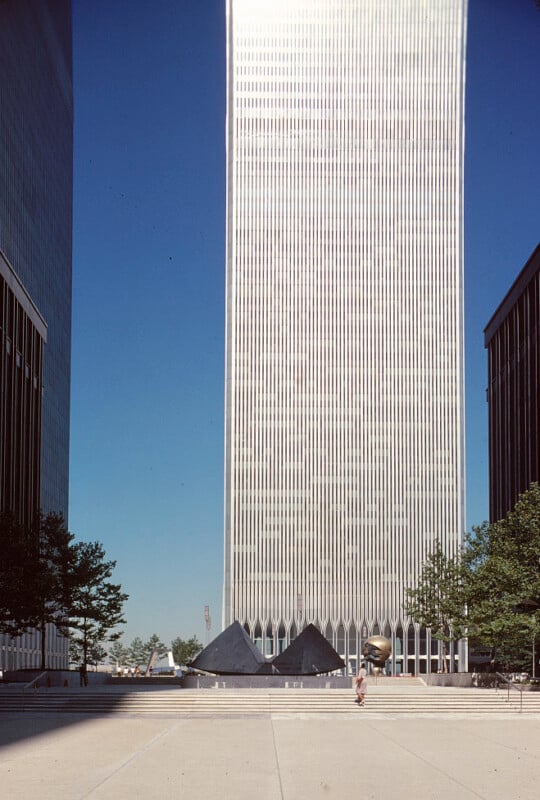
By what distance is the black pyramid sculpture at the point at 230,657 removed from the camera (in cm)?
6156

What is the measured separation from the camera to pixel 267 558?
15975 cm

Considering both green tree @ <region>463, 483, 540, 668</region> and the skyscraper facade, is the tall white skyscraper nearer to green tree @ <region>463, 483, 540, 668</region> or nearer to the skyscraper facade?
the skyscraper facade

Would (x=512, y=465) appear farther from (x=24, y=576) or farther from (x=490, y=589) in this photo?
(x=24, y=576)

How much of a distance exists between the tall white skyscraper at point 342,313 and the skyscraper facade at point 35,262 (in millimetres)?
25892

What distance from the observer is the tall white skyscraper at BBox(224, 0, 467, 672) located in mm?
159875

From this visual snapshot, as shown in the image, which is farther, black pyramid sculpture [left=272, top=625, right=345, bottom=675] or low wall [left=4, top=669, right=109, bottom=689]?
low wall [left=4, top=669, right=109, bottom=689]


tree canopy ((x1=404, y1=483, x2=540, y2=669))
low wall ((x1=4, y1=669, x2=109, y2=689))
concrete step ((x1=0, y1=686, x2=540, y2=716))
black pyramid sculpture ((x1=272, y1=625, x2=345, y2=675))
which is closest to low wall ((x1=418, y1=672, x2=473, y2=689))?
tree canopy ((x1=404, y1=483, x2=540, y2=669))

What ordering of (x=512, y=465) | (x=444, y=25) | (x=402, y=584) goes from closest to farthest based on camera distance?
(x=512, y=465) < (x=402, y=584) < (x=444, y=25)

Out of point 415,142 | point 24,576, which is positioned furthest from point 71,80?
point 24,576

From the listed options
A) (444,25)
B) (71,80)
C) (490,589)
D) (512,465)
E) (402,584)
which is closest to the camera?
(490,589)

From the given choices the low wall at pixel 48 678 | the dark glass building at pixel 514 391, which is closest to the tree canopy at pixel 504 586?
the low wall at pixel 48 678

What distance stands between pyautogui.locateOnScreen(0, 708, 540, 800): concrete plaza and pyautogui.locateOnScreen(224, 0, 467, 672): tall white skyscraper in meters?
120

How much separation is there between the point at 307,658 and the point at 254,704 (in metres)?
16.9

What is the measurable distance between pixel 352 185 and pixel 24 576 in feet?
365
